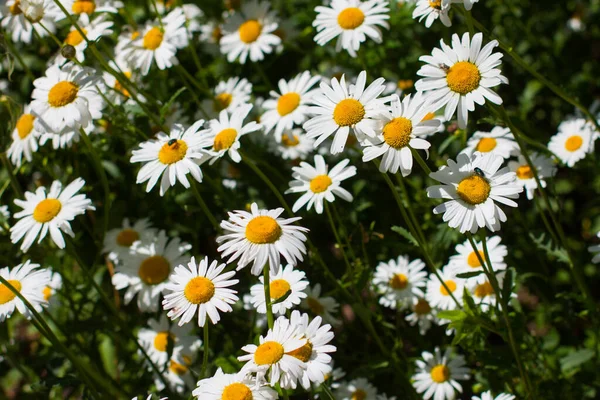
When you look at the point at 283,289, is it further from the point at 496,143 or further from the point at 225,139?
the point at 496,143

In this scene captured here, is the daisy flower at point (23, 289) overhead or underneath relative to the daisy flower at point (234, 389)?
overhead

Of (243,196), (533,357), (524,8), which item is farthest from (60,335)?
(524,8)

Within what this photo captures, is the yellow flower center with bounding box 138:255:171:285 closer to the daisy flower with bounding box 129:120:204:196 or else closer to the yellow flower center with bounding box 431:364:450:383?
the daisy flower with bounding box 129:120:204:196

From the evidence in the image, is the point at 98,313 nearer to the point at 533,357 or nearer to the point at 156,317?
the point at 156,317

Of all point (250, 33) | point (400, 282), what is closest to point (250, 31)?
point (250, 33)

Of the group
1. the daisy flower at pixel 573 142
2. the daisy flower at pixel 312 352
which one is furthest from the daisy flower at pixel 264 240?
the daisy flower at pixel 573 142

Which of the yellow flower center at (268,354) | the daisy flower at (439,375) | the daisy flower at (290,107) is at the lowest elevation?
the daisy flower at (439,375)

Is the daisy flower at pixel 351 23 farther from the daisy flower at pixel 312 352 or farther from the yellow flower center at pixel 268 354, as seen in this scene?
the yellow flower center at pixel 268 354
